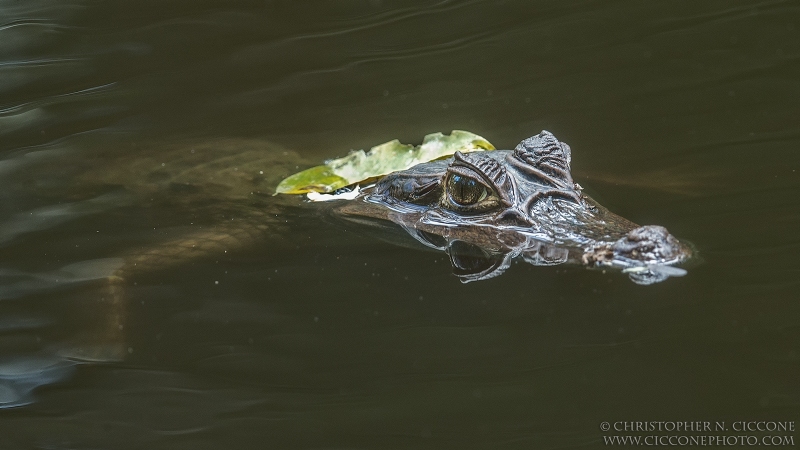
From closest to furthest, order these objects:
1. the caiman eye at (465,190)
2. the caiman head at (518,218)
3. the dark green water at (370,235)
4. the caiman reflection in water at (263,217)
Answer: the dark green water at (370,235), the caiman head at (518,218), the caiman reflection in water at (263,217), the caiman eye at (465,190)

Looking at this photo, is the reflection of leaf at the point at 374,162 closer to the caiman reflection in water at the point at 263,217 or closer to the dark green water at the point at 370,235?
the caiman reflection in water at the point at 263,217

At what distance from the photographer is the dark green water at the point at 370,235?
120 inches

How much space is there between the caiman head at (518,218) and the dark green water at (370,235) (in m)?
0.12

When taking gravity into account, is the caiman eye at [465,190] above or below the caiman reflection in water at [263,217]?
above

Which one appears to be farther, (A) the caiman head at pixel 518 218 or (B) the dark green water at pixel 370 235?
(A) the caiman head at pixel 518 218

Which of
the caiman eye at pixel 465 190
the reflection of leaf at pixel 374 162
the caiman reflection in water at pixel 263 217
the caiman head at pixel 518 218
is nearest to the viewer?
the caiman head at pixel 518 218

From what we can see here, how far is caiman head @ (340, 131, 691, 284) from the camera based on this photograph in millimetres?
3539

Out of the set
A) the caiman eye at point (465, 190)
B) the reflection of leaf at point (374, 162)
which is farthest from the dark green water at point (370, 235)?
the caiman eye at point (465, 190)

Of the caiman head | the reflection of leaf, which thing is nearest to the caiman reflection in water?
the caiman head

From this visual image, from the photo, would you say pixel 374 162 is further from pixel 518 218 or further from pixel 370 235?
pixel 518 218

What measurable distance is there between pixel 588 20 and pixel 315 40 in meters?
2.55

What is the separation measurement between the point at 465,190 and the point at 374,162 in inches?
44.0

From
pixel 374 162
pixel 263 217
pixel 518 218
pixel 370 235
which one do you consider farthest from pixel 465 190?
pixel 263 217

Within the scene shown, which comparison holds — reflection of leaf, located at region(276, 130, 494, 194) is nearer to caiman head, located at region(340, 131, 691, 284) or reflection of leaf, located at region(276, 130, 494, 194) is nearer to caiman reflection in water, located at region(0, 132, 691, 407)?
caiman reflection in water, located at region(0, 132, 691, 407)
